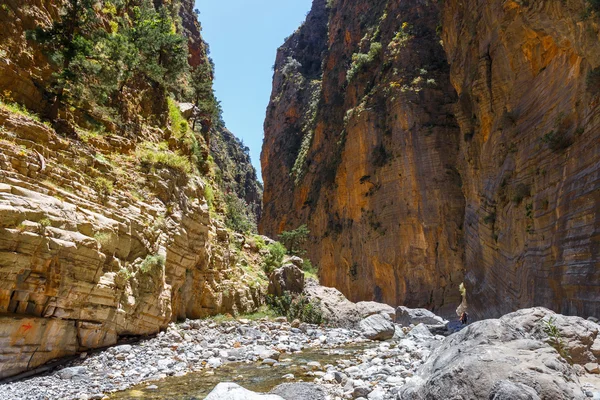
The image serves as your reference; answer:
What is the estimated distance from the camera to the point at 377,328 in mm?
16641

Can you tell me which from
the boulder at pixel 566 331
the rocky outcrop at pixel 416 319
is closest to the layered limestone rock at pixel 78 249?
the boulder at pixel 566 331

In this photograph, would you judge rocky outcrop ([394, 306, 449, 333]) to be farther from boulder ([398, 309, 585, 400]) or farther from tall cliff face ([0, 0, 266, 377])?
boulder ([398, 309, 585, 400])

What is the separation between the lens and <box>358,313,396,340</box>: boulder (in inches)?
642

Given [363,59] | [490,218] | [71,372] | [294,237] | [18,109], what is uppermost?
[363,59]

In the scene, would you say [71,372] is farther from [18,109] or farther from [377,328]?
[377,328]

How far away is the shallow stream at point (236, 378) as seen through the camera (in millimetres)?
7695

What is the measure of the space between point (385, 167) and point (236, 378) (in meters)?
28.2

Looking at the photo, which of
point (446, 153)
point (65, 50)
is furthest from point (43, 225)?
point (446, 153)

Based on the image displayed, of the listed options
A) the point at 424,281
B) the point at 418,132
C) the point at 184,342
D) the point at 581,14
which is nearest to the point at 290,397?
the point at 184,342

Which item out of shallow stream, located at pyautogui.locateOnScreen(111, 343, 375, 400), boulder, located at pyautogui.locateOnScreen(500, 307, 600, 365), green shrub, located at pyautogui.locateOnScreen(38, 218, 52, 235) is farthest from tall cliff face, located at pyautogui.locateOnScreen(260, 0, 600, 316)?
green shrub, located at pyautogui.locateOnScreen(38, 218, 52, 235)

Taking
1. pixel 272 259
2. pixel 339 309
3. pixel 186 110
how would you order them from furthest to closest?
pixel 272 259
pixel 186 110
pixel 339 309

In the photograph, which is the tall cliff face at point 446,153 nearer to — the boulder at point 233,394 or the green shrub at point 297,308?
the green shrub at point 297,308

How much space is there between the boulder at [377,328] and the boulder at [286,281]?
184 inches

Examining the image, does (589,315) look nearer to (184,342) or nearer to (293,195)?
(184,342)
